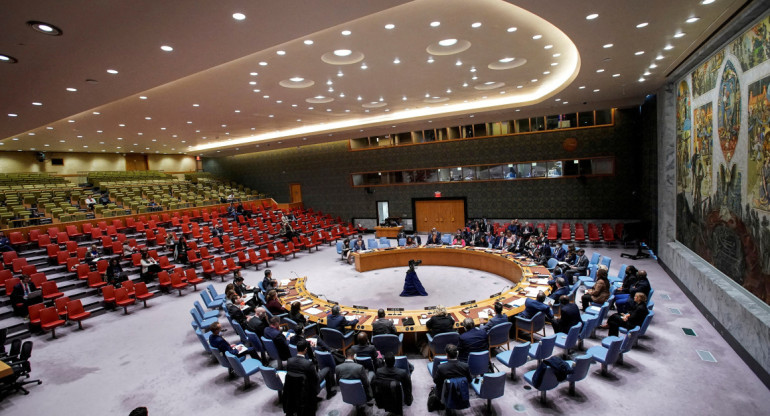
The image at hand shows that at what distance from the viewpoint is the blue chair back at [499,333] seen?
19.1 feet

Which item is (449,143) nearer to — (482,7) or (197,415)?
(482,7)

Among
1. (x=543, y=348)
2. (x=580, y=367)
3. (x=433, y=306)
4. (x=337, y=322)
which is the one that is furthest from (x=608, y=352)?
(x=337, y=322)

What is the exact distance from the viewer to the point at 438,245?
13.6 metres

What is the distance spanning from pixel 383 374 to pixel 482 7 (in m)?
5.69

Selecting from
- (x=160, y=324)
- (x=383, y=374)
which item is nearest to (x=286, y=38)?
(x=383, y=374)

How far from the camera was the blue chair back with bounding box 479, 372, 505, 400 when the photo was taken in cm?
444

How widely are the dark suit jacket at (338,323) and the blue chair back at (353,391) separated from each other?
70.2 inches

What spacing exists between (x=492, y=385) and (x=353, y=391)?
1.77m

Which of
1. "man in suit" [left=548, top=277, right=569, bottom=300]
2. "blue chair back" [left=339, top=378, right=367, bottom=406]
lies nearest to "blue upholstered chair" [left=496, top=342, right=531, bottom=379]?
"man in suit" [left=548, top=277, right=569, bottom=300]

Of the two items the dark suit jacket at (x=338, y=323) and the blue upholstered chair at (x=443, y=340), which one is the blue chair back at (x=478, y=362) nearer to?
the blue upholstered chair at (x=443, y=340)

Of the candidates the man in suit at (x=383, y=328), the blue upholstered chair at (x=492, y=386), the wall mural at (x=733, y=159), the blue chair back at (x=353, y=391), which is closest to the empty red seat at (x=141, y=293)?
the man in suit at (x=383, y=328)

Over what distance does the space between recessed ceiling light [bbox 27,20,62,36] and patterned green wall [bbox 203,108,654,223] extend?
15889mm

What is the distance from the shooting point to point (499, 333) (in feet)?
19.4

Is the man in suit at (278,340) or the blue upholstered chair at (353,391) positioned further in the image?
the man in suit at (278,340)
